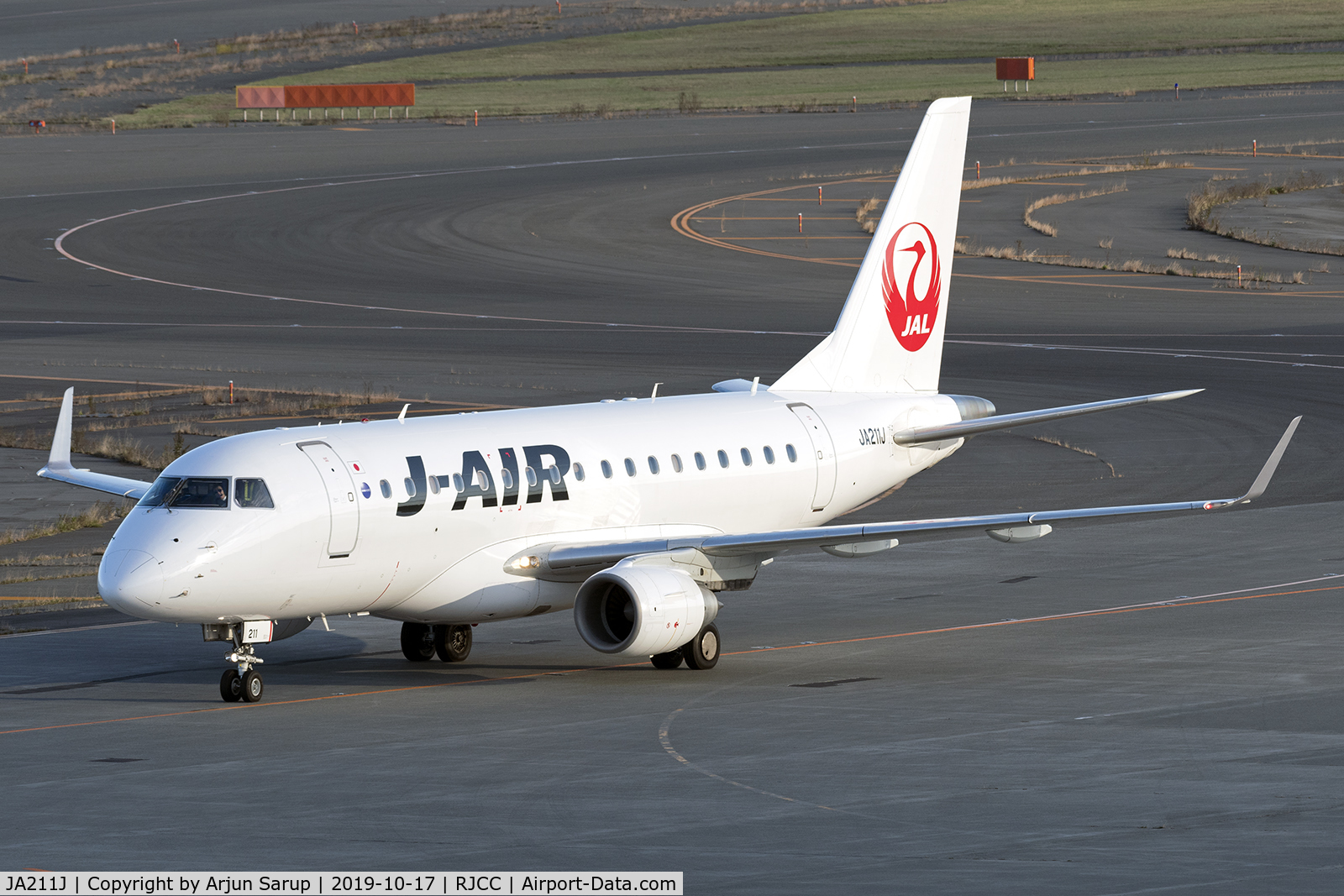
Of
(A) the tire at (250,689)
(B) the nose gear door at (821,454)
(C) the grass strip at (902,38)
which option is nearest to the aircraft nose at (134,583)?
(A) the tire at (250,689)

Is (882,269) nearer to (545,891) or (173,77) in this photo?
(545,891)

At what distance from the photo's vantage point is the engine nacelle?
29281 millimetres

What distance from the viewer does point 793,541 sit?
99.3ft

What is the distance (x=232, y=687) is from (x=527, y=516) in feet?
16.5

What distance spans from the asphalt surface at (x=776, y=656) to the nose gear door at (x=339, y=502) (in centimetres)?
239

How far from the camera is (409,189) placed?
341 ft

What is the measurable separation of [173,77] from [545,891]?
5590 inches

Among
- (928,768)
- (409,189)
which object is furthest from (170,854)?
(409,189)

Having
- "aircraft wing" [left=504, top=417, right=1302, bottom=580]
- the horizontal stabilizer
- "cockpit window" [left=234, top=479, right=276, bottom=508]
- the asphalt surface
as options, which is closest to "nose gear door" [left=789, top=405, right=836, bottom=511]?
the horizontal stabilizer

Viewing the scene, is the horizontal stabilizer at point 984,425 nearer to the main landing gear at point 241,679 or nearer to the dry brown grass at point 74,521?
the main landing gear at point 241,679

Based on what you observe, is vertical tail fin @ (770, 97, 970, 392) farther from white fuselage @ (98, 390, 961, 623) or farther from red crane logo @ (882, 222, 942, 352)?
white fuselage @ (98, 390, 961, 623)

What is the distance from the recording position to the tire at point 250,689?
95.5 ft

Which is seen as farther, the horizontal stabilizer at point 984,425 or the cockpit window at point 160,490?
the horizontal stabilizer at point 984,425

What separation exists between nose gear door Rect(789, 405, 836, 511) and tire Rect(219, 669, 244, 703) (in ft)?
34.9
